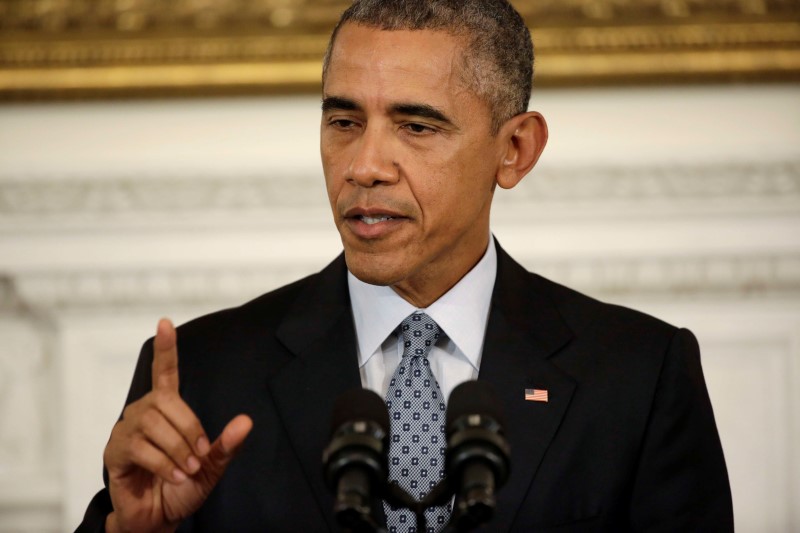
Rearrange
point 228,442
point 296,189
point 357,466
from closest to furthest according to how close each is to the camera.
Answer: point 357,466 < point 228,442 < point 296,189

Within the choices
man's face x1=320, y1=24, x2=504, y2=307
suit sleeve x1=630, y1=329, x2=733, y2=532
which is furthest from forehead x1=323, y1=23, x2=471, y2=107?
suit sleeve x1=630, y1=329, x2=733, y2=532

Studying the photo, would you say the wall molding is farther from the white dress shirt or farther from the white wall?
the white dress shirt

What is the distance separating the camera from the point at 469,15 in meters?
1.53

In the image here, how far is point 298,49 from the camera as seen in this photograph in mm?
2271

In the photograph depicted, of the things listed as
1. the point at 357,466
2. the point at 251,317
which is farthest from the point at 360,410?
the point at 251,317

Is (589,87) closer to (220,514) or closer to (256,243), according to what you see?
(256,243)

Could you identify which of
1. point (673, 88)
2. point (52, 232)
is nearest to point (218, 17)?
point (52, 232)

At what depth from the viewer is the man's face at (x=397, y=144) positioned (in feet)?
4.76

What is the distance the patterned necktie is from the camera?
1495 mm

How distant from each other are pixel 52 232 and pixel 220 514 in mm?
975

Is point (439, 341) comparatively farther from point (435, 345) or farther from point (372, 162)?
point (372, 162)

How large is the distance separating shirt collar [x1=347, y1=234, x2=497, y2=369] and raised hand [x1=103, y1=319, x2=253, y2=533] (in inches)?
14.7

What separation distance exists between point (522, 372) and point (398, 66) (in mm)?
453

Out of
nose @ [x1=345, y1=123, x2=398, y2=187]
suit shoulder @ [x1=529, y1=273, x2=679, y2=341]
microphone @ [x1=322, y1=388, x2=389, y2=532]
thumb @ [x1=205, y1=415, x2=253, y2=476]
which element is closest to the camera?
microphone @ [x1=322, y1=388, x2=389, y2=532]
